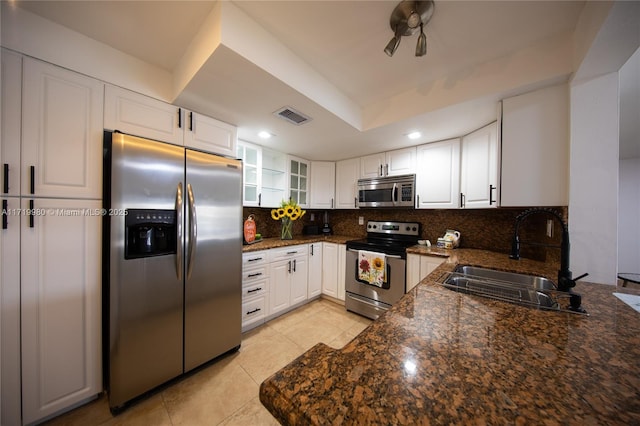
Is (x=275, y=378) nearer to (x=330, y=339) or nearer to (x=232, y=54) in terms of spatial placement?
(x=232, y=54)

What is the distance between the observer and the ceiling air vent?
5.93 ft

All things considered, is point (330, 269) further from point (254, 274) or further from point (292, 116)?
point (292, 116)

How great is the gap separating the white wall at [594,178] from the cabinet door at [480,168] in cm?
48

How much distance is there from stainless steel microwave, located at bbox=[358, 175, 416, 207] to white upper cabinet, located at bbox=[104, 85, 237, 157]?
1796 millimetres

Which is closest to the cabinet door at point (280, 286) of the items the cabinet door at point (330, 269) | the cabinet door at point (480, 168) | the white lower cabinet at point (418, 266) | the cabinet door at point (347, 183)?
the cabinet door at point (330, 269)

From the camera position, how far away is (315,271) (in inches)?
116

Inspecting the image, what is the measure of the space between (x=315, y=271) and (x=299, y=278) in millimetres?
301

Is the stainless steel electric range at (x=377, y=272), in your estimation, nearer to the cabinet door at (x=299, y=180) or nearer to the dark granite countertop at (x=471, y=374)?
the cabinet door at (x=299, y=180)

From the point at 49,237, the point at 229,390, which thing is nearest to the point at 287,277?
the point at 229,390

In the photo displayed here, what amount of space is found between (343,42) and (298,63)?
0.34 m

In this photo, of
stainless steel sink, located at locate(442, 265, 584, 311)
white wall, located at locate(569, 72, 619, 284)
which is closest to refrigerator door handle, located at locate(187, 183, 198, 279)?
stainless steel sink, located at locate(442, 265, 584, 311)

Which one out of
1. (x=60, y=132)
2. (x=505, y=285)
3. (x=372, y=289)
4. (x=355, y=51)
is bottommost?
(x=372, y=289)

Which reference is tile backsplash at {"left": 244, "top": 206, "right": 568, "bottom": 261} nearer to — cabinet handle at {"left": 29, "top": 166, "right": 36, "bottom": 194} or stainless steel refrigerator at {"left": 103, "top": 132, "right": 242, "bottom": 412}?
stainless steel refrigerator at {"left": 103, "top": 132, "right": 242, "bottom": 412}

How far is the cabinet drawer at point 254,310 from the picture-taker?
217cm
